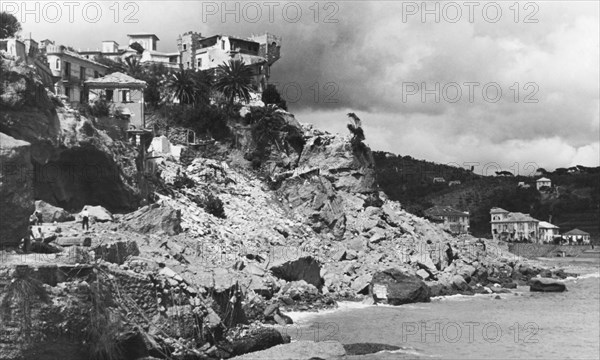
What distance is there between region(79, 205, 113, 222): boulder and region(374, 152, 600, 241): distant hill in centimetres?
10148

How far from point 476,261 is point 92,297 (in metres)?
39.8

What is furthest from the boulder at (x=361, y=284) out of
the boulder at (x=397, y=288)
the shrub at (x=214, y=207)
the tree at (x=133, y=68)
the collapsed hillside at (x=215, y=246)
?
the tree at (x=133, y=68)

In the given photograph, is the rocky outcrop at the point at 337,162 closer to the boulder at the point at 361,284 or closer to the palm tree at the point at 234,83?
the palm tree at the point at 234,83

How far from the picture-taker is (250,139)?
51875 millimetres

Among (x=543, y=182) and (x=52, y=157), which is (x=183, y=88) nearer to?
(x=52, y=157)

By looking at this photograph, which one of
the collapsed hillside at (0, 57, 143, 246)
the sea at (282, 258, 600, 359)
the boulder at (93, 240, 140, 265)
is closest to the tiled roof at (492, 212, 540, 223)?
the sea at (282, 258, 600, 359)

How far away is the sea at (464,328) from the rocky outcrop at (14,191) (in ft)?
33.4

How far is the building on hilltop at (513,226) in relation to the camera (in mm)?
122188

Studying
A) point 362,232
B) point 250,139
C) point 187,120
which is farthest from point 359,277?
point 187,120

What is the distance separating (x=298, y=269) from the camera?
Result: 3228 centimetres

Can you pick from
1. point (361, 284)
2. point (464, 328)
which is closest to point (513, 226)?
point (361, 284)

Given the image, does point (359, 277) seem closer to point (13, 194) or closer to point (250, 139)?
point (250, 139)

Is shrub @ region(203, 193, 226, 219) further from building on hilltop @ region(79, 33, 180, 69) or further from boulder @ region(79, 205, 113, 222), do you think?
building on hilltop @ region(79, 33, 180, 69)

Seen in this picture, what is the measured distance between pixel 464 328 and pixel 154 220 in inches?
597
